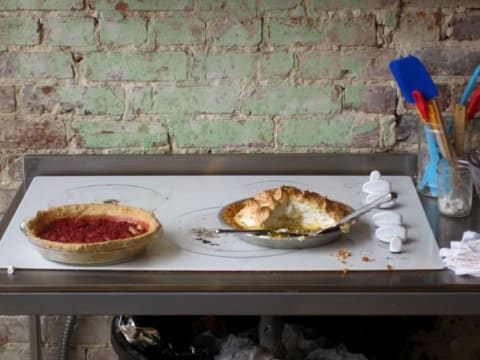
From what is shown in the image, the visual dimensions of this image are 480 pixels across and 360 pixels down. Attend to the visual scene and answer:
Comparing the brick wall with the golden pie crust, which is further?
the brick wall

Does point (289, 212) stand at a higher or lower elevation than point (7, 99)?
lower

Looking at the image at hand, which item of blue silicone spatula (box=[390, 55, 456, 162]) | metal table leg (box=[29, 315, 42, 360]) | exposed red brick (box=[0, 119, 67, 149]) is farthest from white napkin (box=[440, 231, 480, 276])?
metal table leg (box=[29, 315, 42, 360])

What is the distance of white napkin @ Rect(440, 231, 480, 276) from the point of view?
4.73 feet

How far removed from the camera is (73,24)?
192 cm

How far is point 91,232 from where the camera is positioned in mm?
1547

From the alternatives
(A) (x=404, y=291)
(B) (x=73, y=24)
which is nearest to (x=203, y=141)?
(B) (x=73, y=24)

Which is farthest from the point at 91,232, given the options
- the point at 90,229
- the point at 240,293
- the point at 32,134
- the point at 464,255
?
the point at 464,255

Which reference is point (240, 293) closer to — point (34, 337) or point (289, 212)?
point (289, 212)

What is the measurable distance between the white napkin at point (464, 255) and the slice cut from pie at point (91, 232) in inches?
19.6

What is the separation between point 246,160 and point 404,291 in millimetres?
644

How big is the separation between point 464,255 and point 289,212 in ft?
1.08

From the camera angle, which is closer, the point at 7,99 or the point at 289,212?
the point at 289,212

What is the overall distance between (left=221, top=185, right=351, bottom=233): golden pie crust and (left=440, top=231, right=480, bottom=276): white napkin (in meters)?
0.21

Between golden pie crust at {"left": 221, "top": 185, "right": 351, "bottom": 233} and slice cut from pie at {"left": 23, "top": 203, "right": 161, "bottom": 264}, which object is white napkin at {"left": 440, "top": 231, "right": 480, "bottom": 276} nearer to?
golden pie crust at {"left": 221, "top": 185, "right": 351, "bottom": 233}
